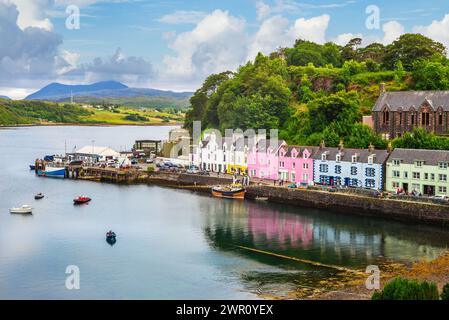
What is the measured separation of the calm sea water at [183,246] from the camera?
92.2 feet

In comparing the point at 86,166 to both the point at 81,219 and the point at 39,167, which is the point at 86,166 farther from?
the point at 81,219

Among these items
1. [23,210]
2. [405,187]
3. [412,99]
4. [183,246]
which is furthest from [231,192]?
[412,99]

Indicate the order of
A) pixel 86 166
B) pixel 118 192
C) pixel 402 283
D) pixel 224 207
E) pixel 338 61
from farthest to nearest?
pixel 338 61 < pixel 86 166 < pixel 118 192 < pixel 224 207 < pixel 402 283

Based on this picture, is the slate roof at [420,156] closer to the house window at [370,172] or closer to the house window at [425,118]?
the house window at [370,172]

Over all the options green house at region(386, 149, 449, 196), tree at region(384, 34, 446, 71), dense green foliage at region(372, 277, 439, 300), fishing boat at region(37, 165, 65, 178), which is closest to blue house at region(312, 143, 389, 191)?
green house at region(386, 149, 449, 196)

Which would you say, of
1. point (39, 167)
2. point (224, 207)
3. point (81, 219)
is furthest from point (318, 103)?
point (39, 167)

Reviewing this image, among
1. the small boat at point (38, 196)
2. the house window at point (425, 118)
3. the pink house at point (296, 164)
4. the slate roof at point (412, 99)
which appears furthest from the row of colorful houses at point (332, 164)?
the small boat at point (38, 196)

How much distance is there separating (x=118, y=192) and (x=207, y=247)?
25245 millimetres

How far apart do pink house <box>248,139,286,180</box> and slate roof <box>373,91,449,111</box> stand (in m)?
10.8

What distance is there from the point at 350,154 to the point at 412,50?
28989 millimetres

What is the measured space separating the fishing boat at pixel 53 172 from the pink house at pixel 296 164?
2899 centimetres

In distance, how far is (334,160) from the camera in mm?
51781

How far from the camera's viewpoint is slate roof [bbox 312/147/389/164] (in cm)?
4902

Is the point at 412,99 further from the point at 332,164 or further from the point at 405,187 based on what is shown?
the point at 405,187
